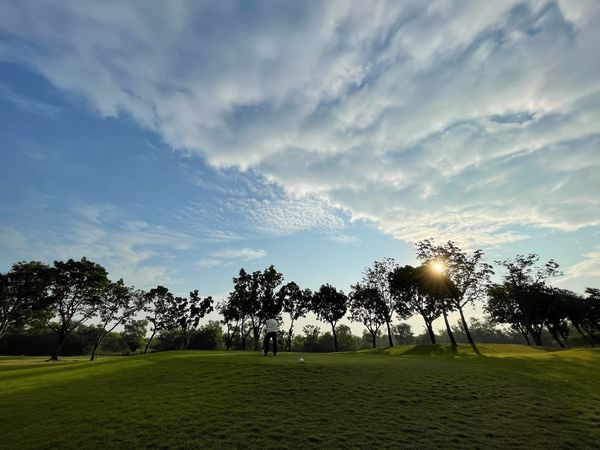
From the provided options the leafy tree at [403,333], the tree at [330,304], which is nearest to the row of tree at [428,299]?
the tree at [330,304]

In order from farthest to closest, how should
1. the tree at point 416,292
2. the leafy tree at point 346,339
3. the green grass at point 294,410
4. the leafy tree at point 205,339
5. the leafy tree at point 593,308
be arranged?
the leafy tree at point 346,339, the leafy tree at point 205,339, the leafy tree at point 593,308, the tree at point 416,292, the green grass at point 294,410

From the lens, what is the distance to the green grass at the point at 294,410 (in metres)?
9.19

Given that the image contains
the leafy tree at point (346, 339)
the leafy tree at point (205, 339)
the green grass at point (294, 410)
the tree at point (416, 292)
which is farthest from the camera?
the leafy tree at point (346, 339)

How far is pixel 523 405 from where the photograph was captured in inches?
529

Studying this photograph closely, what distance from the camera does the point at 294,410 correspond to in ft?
37.6

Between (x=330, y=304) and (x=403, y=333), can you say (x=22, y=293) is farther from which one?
(x=403, y=333)

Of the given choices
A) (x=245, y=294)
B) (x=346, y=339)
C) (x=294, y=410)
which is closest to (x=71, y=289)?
(x=245, y=294)

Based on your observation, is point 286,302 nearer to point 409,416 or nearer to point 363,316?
point 363,316

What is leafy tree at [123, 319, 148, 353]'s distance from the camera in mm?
104213

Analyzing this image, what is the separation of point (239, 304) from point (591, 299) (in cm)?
8568

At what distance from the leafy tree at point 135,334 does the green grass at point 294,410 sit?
9882 centimetres

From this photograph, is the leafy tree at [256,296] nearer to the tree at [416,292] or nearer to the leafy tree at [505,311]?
the tree at [416,292]

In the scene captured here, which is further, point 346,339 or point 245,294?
point 346,339

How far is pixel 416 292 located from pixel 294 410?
2405 inches
